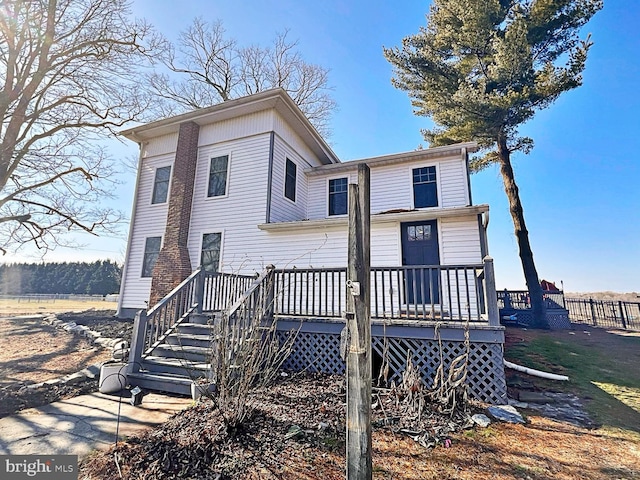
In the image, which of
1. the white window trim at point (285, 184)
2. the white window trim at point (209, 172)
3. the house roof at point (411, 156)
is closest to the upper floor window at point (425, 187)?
the house roof at point (411, 156)

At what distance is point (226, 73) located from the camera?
1867cm

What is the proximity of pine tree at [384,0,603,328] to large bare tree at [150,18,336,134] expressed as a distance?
6.49 meters

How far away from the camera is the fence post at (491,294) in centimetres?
479

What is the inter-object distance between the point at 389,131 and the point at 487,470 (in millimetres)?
14311

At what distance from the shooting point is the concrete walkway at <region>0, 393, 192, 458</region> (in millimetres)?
3275

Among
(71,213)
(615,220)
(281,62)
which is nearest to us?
(71,213)

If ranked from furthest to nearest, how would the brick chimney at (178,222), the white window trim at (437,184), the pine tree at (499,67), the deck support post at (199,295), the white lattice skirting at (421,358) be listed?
the pine tree at (499,67), the white window trim at (437,184), the brick chimney at (178,222), the deck support post at (199,295), the white lattice skirting at (421,358)

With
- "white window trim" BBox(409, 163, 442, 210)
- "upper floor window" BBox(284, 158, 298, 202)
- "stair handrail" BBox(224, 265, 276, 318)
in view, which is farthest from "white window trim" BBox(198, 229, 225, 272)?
"white window trim" BBox(409, 163, 442, 210)

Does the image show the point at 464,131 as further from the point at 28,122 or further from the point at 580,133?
the point at 28,122

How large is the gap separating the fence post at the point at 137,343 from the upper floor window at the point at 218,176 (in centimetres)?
566

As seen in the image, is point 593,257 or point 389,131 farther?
point 593,257

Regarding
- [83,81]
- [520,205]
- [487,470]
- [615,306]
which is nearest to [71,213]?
[83,81]

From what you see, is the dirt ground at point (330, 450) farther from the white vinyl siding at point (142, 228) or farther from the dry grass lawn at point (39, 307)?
the dry grass lawn at point (39, 307)

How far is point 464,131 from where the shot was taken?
14094 mm
